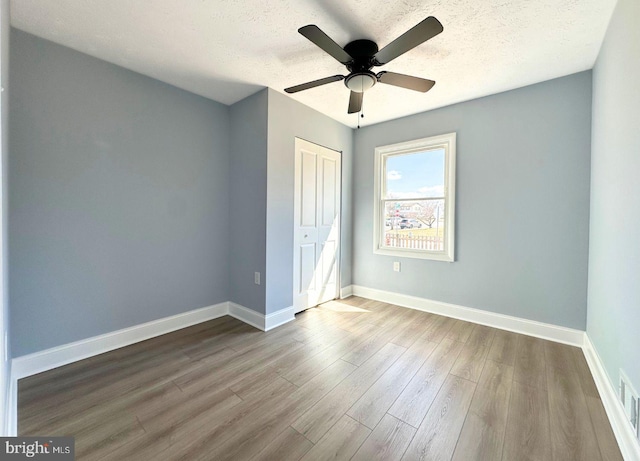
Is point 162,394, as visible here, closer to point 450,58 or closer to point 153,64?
point 153,64

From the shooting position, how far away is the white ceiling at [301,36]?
67.2 inches

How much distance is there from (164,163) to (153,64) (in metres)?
0.87

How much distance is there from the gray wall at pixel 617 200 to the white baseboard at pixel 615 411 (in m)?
0.07

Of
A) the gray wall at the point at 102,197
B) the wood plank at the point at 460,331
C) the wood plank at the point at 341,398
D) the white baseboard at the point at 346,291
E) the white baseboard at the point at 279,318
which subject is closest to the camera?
the wood plank at the point at 341,398

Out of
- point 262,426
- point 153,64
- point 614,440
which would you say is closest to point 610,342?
point 614,440

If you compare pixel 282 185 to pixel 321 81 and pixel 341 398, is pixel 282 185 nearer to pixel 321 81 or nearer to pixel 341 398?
pixel 321 81

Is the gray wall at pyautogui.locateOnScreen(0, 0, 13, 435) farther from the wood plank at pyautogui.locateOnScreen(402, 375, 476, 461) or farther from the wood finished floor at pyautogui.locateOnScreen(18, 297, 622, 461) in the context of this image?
the wood plank at pyautogui.locateOnScreen(402, 375, 476, 461)

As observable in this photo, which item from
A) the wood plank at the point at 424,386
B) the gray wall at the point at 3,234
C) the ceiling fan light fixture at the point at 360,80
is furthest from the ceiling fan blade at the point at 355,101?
the wood plank at the point at 424,386

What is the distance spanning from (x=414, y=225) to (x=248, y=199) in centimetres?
213

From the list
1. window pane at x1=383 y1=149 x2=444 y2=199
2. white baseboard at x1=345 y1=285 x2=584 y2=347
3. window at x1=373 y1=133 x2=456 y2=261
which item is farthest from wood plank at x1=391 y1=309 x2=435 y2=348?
window pane at x1=383 y1=149 x2=444 y2=199

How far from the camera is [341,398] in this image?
68.6 inches

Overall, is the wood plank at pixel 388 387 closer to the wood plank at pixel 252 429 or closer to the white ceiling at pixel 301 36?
the wood plank at pixel 252 429

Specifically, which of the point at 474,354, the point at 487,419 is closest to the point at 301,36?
the point at 487,419

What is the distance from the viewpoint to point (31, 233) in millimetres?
1938
